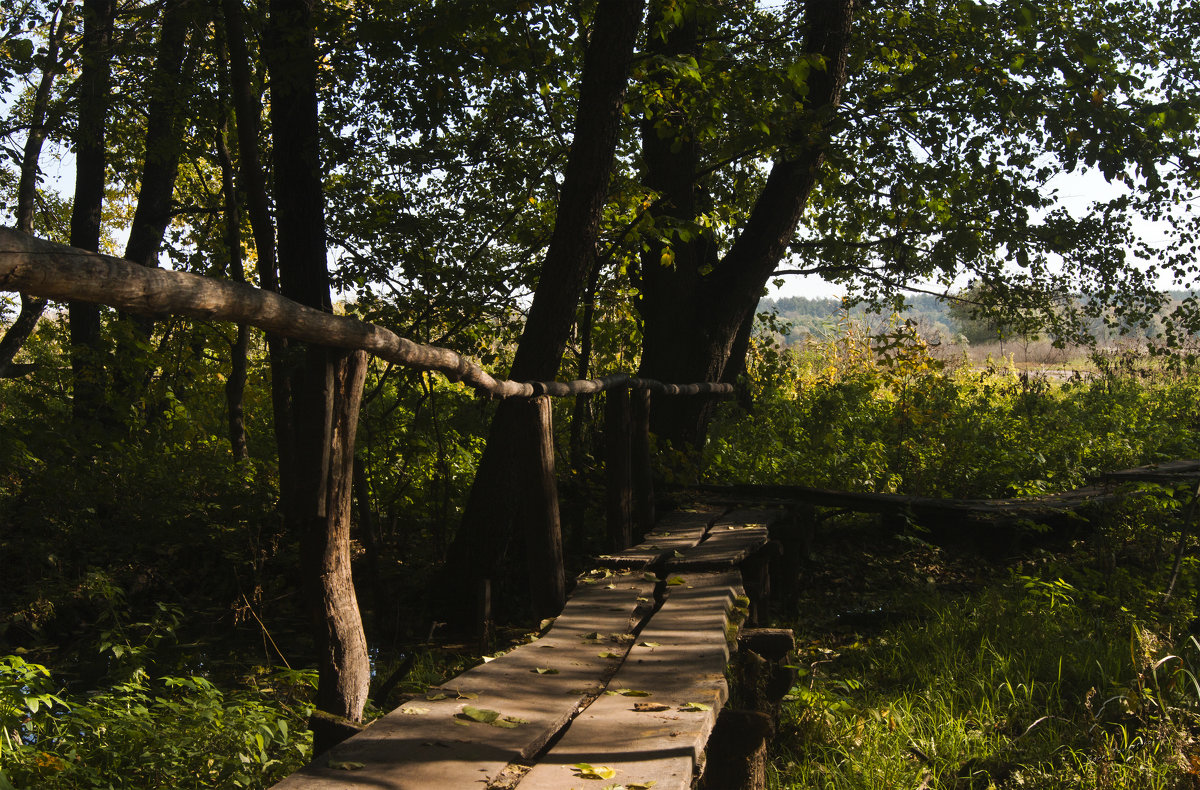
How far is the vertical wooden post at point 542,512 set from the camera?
156 inches

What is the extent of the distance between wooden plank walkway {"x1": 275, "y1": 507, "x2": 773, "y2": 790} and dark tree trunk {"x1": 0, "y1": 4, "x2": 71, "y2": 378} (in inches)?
216

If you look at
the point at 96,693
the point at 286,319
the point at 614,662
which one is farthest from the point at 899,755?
the point at 96,693

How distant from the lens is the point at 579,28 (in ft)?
24.3

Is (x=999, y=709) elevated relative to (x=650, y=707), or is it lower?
lower

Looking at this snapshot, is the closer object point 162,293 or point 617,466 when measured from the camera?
point 162,293

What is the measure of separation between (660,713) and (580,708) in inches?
9.3

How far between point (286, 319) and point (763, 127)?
15.1 ft

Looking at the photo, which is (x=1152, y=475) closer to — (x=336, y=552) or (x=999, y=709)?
(x=999, y=709)

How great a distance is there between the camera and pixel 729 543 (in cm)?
486

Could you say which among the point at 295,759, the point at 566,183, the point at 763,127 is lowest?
the point at 295,759

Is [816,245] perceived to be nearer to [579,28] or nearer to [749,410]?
[749,410]

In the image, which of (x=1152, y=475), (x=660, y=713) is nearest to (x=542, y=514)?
(x=660, y=713)

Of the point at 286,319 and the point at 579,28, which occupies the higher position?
the point at 579,28

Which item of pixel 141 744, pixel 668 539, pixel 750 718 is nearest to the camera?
pixel 750 718
